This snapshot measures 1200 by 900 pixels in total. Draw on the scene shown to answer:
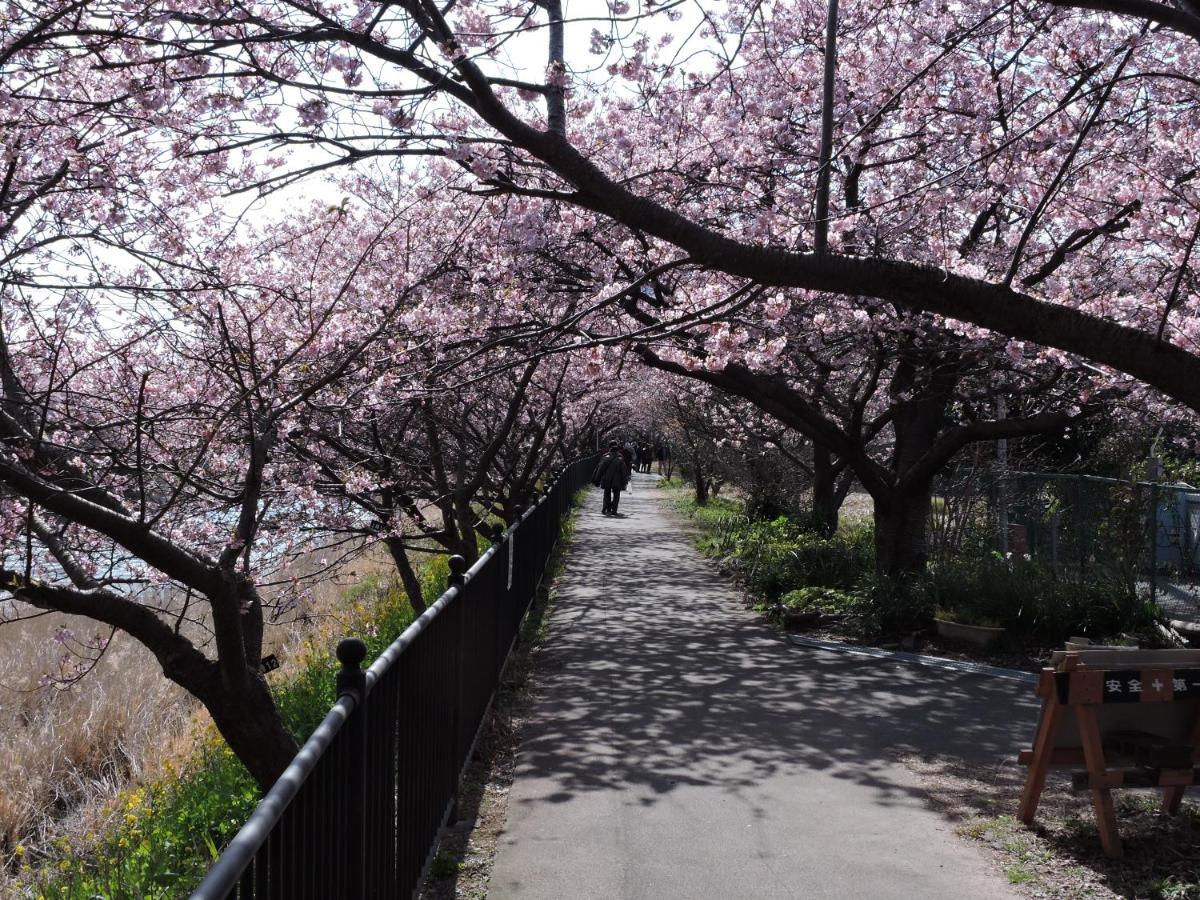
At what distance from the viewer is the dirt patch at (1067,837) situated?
191 inches

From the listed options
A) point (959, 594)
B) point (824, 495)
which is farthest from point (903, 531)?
point (824, 495)

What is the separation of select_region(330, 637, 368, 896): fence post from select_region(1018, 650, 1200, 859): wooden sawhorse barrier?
3529 mm

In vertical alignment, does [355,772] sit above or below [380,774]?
above

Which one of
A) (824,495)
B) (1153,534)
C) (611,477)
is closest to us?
(1153,534)

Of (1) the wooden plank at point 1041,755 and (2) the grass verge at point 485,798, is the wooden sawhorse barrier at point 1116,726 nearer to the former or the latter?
(1) the wooden plank at point 1041,755

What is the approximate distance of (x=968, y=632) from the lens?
1051 centimetres

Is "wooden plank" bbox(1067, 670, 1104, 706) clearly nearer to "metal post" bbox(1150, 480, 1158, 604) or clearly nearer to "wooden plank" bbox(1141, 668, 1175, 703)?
"wooden plank" bbox(1141, 668, 1175, 703)

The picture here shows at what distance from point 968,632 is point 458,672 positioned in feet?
20.9

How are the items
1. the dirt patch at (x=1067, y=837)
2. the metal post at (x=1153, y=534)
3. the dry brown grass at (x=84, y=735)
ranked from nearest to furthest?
the dirt patch at (x=1067, y=837) < the dry brown grass at (x=84, y=735) < the metal post at (x=1153, y=534)

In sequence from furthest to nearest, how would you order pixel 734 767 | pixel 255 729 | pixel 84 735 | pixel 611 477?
pixel 611 477 → pixel 84 735 → pixel 734 767 → pixel 255 729

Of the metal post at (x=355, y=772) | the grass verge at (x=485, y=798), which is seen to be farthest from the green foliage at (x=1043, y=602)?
the metal post at (x=355, y=772)

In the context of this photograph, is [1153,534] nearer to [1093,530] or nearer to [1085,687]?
[1093,530]

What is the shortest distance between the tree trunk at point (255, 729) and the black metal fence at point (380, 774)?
745mm

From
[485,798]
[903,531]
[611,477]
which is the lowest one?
[485,798]
